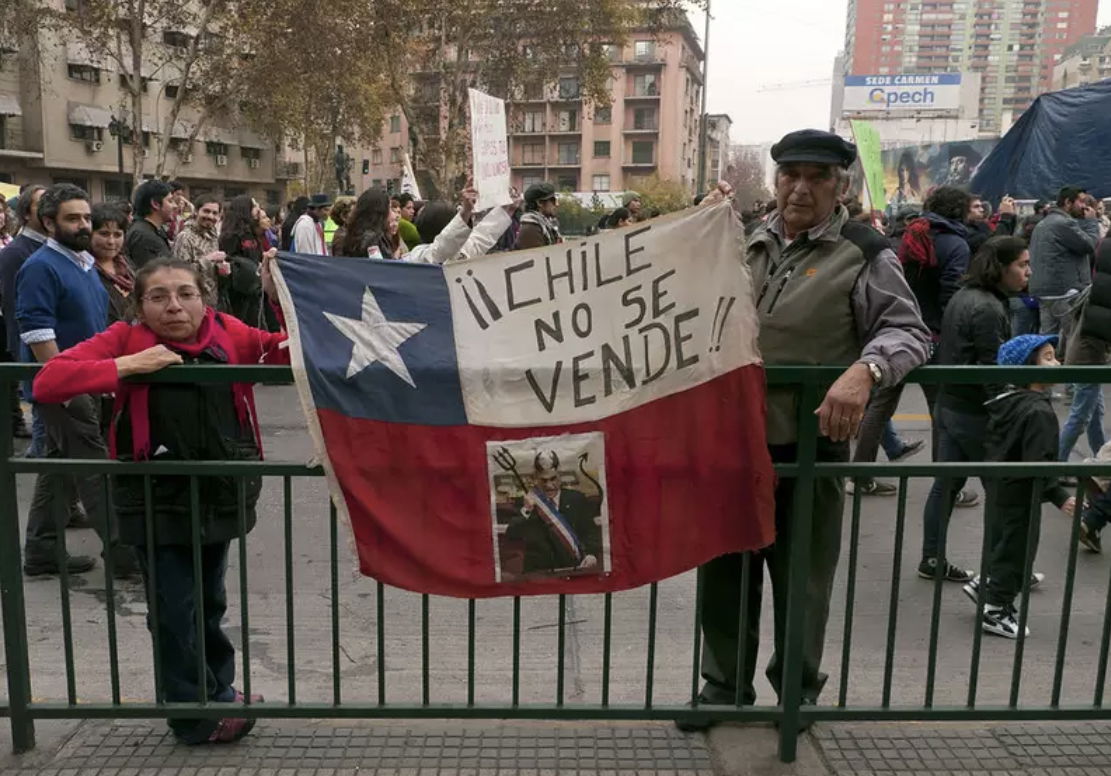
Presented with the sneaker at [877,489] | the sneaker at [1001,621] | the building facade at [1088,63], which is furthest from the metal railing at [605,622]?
the building facade at [1088,63]

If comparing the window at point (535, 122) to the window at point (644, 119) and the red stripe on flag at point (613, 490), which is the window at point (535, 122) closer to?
the window at point (644, 119)

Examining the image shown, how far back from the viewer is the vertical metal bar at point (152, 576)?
291cm

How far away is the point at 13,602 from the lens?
300 centimetres

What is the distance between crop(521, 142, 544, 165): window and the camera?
295ft

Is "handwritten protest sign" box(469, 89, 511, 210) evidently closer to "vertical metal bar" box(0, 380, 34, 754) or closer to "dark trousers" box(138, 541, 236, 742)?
"dark trousers" box(138, 541, 236, 742)

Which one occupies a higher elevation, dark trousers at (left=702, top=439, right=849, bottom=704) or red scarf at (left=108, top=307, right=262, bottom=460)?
red scarf at (left=108, top=307, right=262, bottom=460)

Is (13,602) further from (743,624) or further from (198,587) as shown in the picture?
(743,624)

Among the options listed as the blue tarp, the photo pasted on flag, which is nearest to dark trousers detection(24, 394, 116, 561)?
the photo pasted on flag

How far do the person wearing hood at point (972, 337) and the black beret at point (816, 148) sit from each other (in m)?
1.92

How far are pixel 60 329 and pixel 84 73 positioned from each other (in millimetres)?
44607

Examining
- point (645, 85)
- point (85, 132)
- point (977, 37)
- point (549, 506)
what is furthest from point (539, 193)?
point (977, 37)

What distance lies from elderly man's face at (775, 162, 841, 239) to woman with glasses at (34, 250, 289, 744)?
1614 mm

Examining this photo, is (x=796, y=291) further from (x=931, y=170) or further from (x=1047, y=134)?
(x=931, y=170)

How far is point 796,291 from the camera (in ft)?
10.0
